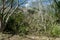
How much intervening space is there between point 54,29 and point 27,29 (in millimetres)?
2178

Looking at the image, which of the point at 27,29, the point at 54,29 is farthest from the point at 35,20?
the point at 54,29

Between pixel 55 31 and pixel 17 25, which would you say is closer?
pixel 55 31

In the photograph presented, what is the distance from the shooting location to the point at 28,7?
16.0 meters

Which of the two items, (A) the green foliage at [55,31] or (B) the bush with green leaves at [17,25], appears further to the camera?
(B) the bush with green leaves at [17,25]

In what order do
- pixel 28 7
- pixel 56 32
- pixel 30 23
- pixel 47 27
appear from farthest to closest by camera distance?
pixel 28 7 < pixel 30 23 < pixel 47 27 < pixel 56 32

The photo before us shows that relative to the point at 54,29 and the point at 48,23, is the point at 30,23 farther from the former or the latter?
the point at 54,29

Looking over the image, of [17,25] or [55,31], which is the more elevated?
[17,25]

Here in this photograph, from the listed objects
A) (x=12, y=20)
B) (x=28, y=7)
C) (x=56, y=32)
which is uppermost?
(x=28, y=7)

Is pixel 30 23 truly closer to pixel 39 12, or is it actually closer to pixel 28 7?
pixel 39 12

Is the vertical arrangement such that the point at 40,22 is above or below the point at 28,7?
below

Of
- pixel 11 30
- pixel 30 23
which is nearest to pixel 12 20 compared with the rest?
pixel 11 30

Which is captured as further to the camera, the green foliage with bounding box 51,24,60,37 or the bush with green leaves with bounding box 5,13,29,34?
the bush with green leaves with bounding box 5,13,29,34

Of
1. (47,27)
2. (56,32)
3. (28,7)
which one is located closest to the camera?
(56,32)

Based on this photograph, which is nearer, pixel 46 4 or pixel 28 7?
pixel 46 4
